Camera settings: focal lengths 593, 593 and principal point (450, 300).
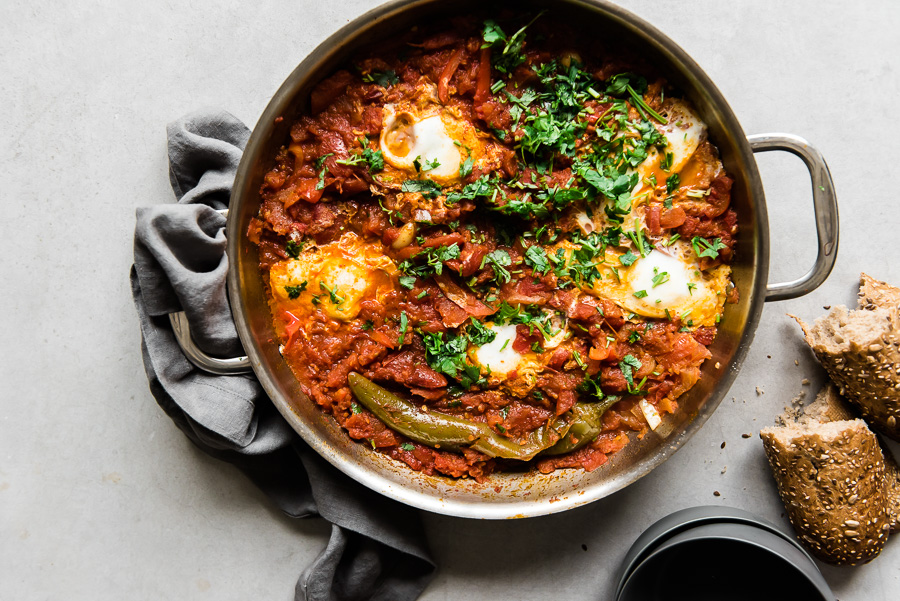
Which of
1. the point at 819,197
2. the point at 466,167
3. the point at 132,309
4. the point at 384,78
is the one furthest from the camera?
the point at 132,309

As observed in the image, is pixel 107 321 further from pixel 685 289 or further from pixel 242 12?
pixel 685 289

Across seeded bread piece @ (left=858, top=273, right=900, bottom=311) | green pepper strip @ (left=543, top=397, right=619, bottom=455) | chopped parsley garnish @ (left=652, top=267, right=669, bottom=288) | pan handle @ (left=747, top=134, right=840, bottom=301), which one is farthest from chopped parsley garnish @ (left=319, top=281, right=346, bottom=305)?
seeded bread piece @ (left=858, top=273, right=900, bottom=311)

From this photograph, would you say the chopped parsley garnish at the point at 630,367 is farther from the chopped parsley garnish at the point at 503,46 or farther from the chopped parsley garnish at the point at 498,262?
the chopped parsley garnish at the point at 503,46

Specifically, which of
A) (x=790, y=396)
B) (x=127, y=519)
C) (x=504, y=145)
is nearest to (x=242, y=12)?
(x=504, y=145)

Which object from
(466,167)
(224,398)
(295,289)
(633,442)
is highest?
(466,167)

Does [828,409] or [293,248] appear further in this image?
[828,409]

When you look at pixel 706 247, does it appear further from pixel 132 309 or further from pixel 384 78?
pixel 132 309

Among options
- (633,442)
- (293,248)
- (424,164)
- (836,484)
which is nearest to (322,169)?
(293,248)

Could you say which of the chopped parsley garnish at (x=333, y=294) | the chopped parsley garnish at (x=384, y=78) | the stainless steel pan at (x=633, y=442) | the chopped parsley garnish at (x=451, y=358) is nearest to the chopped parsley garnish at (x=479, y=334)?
the chopped parsley garnish at (x=451, y=358)

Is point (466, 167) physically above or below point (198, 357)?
above

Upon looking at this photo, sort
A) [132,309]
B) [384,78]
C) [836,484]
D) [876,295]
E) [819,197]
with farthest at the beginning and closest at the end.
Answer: [132,309]
[876,295]
[836,484]
[384,78]
[819,197]
